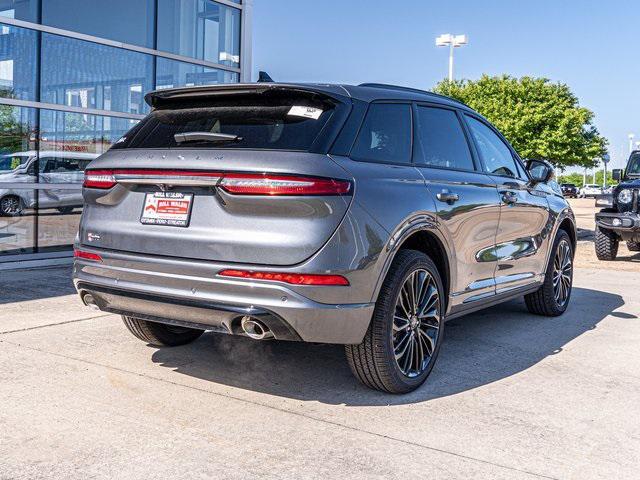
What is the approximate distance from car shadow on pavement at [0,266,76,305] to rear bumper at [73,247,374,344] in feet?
10.2

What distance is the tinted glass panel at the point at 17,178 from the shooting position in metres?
8.64

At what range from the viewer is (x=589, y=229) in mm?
21047

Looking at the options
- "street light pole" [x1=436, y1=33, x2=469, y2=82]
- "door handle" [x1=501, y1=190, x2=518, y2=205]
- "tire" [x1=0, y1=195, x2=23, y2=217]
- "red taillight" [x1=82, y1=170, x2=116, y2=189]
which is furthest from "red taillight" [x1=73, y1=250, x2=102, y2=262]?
"street light pole" [x1=436, y1=33, x2=469, y2=82]

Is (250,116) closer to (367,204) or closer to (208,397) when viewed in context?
(367,204)

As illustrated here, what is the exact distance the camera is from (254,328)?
3.62 m

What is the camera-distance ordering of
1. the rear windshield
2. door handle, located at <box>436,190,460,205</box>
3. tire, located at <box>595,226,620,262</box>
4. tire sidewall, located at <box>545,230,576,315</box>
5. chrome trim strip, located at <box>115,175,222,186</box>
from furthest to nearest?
tire, located at <box>595,226,620,262</box>, tire sidewall, located at <box>545,230,576,315</box>, door handle, located at <box>436,190,460,205</box>, the rear windshield, chrome trim strip, located at <box>115,175,222,186</box>

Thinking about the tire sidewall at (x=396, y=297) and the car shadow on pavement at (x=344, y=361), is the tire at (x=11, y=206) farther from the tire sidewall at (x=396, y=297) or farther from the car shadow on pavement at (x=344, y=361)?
the tire sidewall at (x=396, y=297)

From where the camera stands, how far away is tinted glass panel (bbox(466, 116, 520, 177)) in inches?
216

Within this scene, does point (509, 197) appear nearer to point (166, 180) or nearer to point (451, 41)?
point (166, 180)

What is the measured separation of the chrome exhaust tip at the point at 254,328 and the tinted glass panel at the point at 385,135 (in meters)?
1.01

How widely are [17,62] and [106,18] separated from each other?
5.12ft

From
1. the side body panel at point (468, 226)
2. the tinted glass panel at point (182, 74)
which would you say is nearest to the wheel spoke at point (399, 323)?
the side body panel at point (468, 226)

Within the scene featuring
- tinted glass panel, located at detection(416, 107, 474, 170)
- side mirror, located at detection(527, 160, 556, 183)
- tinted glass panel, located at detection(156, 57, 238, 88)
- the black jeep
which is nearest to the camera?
tinted glass panel, located at detection(416, 107, 474, 170)

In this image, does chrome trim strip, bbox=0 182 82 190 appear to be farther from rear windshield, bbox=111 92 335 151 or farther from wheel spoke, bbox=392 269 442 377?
wheel spoke, bbox=392 269 442 377
